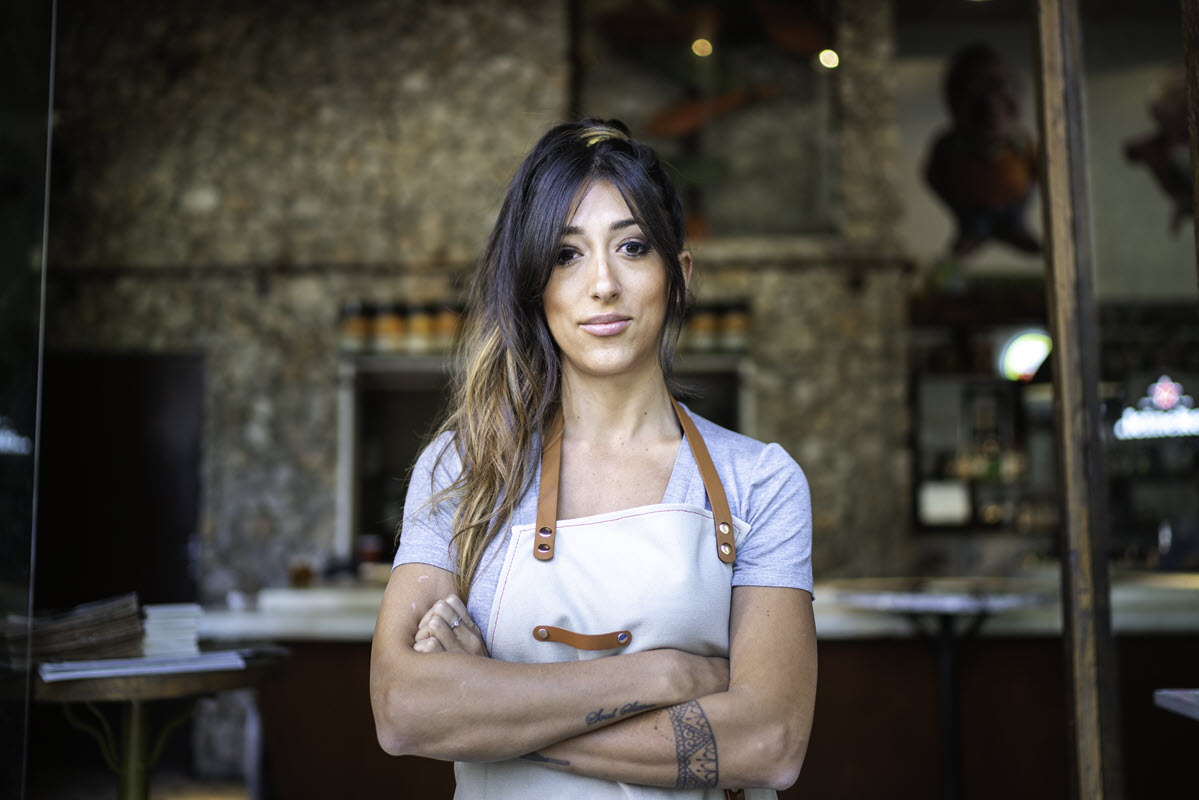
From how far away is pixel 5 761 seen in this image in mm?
2000

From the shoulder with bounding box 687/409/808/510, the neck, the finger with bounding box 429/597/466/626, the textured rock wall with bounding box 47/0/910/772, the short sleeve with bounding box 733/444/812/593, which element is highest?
the textured rock wall with bounding box 47/0/910/772

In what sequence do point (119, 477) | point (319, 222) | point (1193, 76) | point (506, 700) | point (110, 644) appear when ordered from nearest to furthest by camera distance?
point (506, 700) → point (1193, 76) → point (110, 644) → point (119, 477) → point (319, 222)

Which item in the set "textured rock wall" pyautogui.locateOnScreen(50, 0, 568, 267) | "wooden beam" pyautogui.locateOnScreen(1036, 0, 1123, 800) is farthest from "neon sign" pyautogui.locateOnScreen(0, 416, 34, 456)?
"textured rock wall" pyautogui.locateOnScreen(50, 0, 568, 267)

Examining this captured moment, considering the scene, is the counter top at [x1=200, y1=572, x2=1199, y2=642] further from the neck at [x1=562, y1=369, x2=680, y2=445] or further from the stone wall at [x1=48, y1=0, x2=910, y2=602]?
the stone wall at [x1=48, y1=0, x2=910, y2=602]

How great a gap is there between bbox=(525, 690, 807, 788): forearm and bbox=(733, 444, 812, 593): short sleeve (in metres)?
0.17

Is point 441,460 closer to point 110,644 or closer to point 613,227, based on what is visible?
point 613,227

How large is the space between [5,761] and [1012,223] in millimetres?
7234

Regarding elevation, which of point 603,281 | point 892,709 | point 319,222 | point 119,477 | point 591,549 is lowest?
point 892,709

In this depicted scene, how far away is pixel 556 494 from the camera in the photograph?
138 cm

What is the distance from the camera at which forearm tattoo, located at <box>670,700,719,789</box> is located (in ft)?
3.95

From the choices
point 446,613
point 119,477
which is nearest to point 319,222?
point 119,477

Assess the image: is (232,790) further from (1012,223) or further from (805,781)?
(1012,223)

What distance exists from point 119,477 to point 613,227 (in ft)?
19.9

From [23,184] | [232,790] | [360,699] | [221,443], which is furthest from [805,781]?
[221,443]
